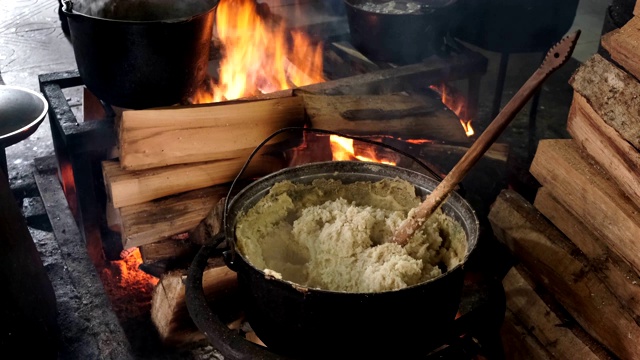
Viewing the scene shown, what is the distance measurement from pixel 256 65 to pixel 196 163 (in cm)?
135

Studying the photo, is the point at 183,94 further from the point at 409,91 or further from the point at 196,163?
the point at 409,91

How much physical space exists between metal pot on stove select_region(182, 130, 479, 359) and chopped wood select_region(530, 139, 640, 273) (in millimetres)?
483

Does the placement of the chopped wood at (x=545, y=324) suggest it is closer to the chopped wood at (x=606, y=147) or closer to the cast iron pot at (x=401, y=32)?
the chopped wood at (x=606, y=147)

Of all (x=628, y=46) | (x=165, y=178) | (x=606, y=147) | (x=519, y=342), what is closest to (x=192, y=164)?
(x=165, y=178)

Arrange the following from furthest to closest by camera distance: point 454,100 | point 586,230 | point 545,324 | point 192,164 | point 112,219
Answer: point 454,100
point 112,219
point 192,164
point 545,324
point 586,230

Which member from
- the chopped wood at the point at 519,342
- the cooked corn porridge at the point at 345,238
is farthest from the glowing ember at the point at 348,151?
the chopped wood at the point at 519,342

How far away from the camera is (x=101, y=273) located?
3268 mm

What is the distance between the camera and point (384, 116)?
121 inches

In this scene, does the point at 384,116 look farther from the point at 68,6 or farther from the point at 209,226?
the point at 68,6

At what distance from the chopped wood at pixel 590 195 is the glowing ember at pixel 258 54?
1850 millimetres

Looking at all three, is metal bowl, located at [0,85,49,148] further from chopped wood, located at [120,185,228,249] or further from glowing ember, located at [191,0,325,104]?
glowing ember, located at [191,0,325,104]

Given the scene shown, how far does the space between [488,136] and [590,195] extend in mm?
638

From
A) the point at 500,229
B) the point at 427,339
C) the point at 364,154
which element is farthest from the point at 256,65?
the point at 427,339

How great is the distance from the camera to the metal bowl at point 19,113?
2855mm
